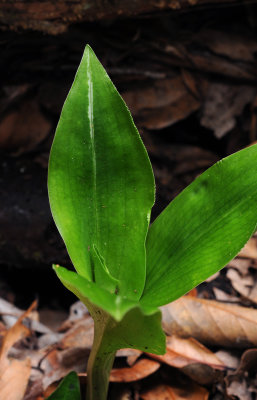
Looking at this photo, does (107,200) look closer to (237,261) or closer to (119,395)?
(119,395)

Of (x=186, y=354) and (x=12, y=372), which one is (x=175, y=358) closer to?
(x=186, y=354)

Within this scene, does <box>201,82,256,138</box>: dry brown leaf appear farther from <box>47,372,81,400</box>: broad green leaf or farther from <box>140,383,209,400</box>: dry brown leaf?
<box>47,372,81,400</box>: broad green leaf

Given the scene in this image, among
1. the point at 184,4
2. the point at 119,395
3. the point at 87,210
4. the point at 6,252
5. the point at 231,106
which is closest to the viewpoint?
the point at 87,210

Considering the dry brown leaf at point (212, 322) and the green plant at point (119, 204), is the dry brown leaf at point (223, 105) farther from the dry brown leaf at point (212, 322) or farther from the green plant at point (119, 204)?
the green plant at point (119, 204)

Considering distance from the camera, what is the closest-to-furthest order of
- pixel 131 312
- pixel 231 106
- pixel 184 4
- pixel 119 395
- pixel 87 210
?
pixel 131 312, pixel 87 210, pixel 119 395, pixel 184 4, pixel 231 106

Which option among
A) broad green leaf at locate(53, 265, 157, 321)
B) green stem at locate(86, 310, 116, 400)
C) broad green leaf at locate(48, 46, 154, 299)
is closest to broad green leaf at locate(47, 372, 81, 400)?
green stem at locate(86, 310, 116, 400)

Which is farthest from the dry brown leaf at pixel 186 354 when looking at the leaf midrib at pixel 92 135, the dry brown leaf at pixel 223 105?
the dry brown leaf at pixel 223 105

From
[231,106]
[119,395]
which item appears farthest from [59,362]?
[231,106]
